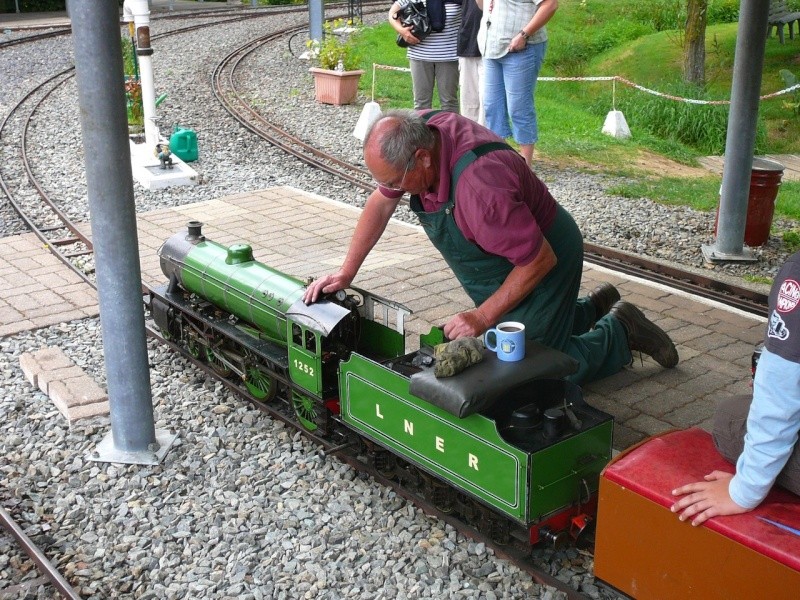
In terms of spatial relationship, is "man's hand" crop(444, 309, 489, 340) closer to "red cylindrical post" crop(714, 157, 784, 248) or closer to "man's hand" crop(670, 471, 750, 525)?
"man's hand" crop(670, 471, 750, 525)

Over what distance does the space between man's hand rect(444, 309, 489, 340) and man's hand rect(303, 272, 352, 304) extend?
1.01m

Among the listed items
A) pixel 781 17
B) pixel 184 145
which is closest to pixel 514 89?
pixel 184 145

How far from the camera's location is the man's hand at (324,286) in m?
5.40

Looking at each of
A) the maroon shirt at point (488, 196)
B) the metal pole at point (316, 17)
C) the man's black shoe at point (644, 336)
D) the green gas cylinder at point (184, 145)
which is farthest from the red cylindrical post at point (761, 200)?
the metal pole at point (316, 17)

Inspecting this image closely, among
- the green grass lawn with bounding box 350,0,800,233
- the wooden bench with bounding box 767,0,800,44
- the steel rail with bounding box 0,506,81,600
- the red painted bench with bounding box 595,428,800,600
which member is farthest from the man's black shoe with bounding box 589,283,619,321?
the wooden bench with bounding box 767,0,800,44

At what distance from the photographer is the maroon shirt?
15.2ft

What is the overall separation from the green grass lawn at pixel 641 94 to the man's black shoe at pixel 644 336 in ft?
16.2

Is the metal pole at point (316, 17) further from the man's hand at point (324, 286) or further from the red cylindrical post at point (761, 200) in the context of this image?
the man's hand at point (324, 286)

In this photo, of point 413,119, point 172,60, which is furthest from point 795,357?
point 172,60

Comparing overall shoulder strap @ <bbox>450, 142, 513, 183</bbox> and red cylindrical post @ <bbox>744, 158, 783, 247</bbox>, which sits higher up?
overall shoulder strap @ <bbox>450, 142, 513, 183</bbox>

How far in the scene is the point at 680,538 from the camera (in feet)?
11.7

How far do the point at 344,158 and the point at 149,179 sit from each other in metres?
2.89

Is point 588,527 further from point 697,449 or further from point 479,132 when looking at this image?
point 479,132

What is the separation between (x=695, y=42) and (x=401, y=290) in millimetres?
12526
